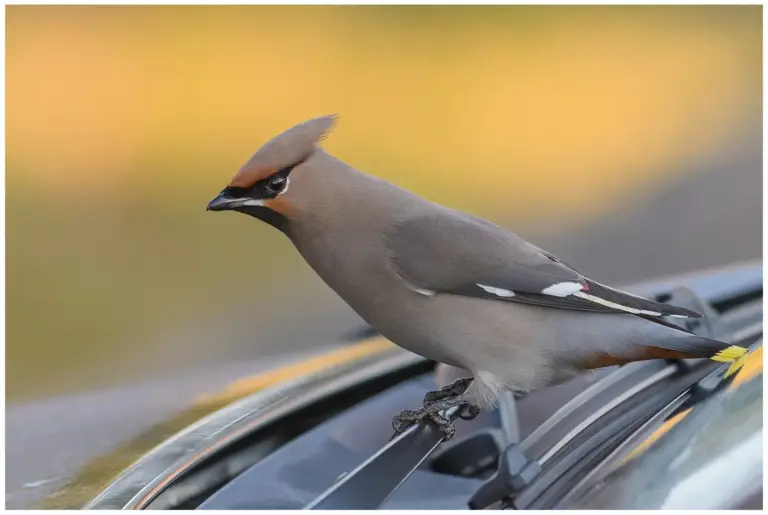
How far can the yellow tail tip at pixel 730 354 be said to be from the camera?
2.03 m

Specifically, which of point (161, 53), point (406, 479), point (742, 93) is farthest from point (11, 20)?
point (742, 93)

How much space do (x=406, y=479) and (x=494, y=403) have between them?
437mm

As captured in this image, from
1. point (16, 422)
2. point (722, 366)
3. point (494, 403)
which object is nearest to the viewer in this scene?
point (722, 366)

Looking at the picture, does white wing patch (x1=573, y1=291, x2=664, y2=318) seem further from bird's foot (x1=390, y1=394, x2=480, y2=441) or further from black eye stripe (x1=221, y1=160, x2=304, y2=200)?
black eye stripe (x1=221, y1=160, x2=304, y2=200)

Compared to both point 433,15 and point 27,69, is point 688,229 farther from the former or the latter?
point 27,69

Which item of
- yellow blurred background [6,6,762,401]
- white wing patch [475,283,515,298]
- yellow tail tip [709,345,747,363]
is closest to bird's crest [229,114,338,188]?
yellow blurred background [6,6,762,401]

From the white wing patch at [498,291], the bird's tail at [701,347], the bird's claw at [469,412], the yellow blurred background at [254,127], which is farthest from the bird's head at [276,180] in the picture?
the bird's tail at [701,347]

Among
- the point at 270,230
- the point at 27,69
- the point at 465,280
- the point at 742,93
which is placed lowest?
the point at 465,280

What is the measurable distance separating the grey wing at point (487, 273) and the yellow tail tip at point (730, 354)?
15 cm

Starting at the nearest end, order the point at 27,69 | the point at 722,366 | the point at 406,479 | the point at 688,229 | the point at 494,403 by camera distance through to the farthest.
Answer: the point at 406,479, the point at 722,366, the point at 494,403, the point at 27,69, the point at 688,229

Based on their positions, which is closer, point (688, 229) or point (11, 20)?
point (11, 20)

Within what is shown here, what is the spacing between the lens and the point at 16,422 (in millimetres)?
2328

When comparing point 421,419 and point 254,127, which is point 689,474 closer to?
point 421,419

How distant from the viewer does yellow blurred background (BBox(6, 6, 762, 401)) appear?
2.50 meters
